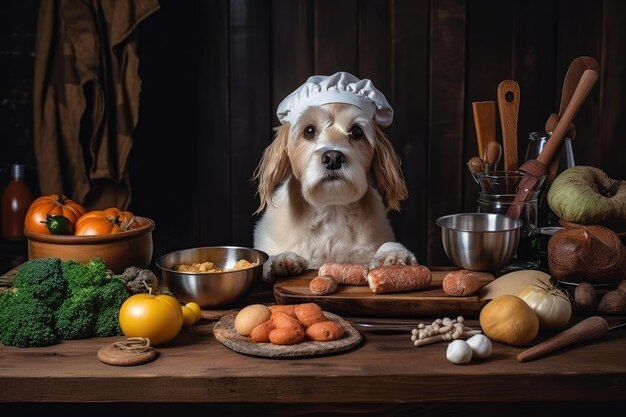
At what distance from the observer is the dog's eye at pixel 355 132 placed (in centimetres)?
249

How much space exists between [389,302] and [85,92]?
1.85 metres

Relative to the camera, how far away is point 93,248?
7.03 feet

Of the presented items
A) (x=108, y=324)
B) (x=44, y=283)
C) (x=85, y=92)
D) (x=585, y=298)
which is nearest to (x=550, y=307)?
(x=585, y=298)

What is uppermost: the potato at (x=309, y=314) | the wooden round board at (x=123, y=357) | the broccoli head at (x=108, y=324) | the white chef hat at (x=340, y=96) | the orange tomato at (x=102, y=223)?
the white chef hat at (x=340, y=96)

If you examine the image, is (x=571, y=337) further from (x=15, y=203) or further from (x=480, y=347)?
(x=15, y=203)

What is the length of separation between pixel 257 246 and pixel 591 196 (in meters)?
1.23

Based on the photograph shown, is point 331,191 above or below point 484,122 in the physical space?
below

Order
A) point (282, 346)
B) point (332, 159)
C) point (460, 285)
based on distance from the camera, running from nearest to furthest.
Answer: point (282, 346) < point (460, 285) < point (332, 159)

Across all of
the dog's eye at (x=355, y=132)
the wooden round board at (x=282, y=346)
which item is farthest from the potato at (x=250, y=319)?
the dog's eye at (x=355, y=132)

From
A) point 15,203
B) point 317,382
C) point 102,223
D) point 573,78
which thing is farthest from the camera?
point 15,203

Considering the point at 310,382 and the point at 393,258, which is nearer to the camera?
the point at 310,382

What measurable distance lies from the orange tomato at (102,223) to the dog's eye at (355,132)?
80cm

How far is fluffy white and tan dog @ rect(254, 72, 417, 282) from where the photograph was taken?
7.87ft

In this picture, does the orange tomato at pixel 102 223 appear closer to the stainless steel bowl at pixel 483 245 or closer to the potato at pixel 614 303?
the stainless steel bowl at pixel 483 245
